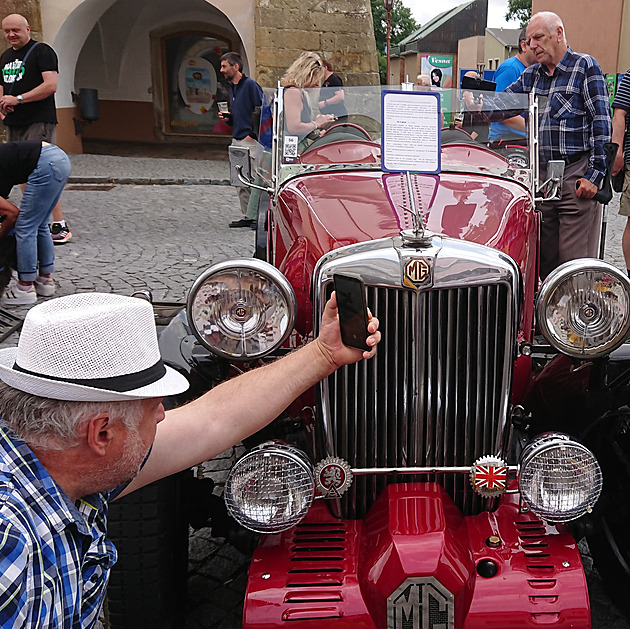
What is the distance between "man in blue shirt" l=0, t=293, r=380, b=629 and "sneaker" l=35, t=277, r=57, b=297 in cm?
444

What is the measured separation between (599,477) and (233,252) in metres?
5.30

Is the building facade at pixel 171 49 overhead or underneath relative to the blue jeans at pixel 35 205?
overhead

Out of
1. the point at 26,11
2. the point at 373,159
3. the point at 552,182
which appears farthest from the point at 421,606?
the point at 26,11

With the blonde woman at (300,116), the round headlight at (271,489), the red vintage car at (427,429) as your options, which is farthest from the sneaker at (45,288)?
the round headlight at (271,489)

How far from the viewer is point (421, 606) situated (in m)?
1.93

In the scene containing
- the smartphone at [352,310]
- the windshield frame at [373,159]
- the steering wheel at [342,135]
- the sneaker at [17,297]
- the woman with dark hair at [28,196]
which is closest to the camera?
the smartphone at [352,310]

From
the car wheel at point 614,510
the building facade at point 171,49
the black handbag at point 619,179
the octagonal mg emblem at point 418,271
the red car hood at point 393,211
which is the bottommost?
the car wheel at point 614,510

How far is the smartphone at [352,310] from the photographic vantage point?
1.78m

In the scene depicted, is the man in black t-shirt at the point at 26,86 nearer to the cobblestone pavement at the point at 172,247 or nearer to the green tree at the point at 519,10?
the cobblestone pavement at the point at 172,247

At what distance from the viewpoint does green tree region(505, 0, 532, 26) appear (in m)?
60.5

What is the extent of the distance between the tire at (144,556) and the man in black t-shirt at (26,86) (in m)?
5.43

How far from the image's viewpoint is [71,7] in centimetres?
1291

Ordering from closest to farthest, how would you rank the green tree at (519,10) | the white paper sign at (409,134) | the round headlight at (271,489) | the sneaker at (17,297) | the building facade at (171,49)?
the round headlight at (271,489) < the white paper sign at (409,134) < the sneaker at (17,297) < the building facade at (171,49) < the green tree at (519,10)

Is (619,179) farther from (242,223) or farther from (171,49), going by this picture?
(171,49)
